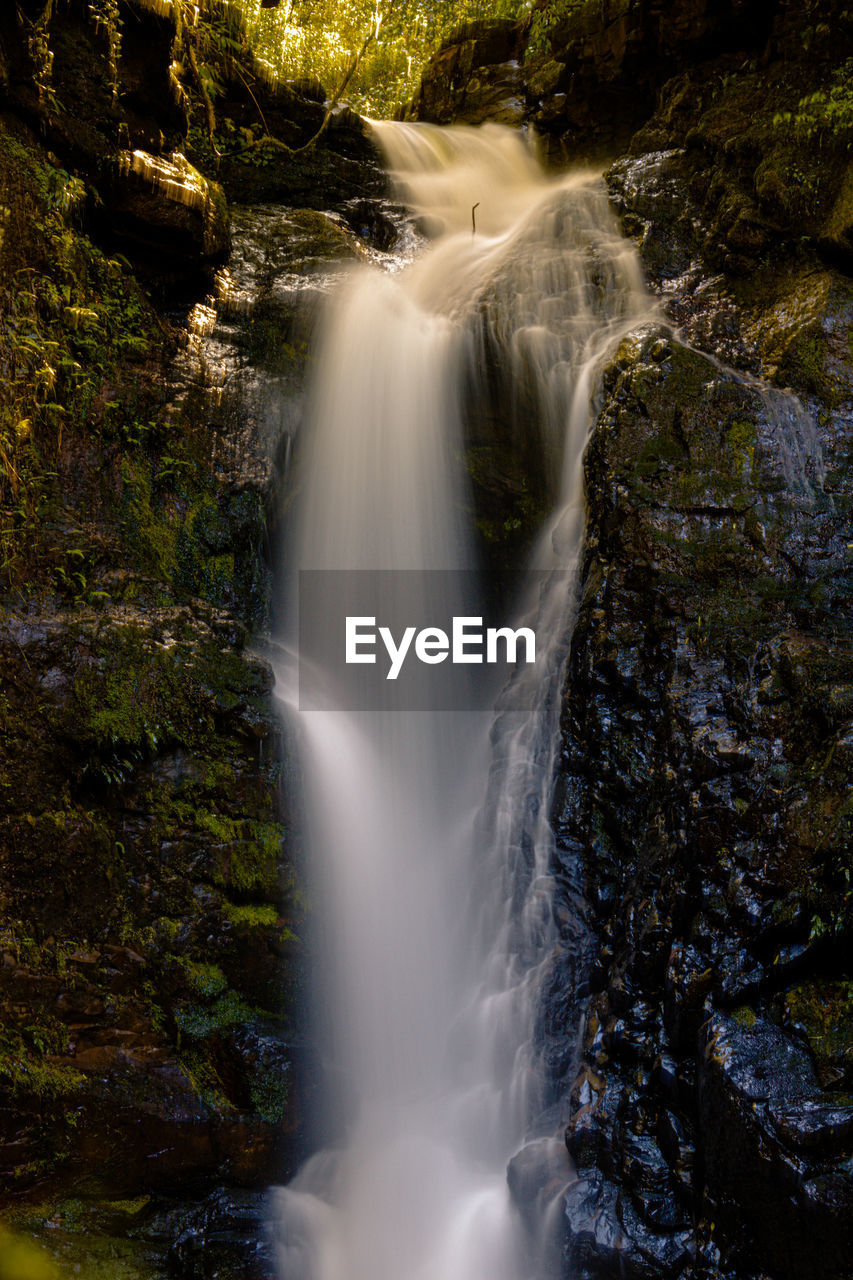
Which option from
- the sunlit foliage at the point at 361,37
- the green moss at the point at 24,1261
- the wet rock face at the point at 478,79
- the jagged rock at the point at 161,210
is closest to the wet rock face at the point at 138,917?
the green moss at the point at 24,1261

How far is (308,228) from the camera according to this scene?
311 inches

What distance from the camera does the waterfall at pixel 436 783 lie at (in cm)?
409

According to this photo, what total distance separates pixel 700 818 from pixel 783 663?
3.21ft

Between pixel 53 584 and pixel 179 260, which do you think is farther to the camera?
pixel 179 260

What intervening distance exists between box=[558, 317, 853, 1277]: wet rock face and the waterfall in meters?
0.51

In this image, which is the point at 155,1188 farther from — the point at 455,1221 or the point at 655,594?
the point at 655,594

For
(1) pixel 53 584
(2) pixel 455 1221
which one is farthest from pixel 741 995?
(1) pixel 53 584

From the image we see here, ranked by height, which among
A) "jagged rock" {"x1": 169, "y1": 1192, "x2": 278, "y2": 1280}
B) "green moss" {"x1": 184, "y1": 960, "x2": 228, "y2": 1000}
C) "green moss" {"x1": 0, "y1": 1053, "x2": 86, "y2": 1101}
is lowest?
"jagged rock" {"x1": 169, "y1": 1192, "x2": 278, "y2": 1280}

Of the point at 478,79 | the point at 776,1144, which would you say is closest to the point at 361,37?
the point at 478,79

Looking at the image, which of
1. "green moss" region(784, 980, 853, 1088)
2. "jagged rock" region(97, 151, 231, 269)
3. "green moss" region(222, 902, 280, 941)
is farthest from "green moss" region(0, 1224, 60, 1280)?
"jagged rock" region(97, 151, 231, 269)

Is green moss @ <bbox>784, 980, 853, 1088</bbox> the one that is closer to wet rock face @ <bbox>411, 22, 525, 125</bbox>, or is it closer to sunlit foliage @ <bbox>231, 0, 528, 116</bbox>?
sunlit foliage @ <bbox>231, 0, 528, 116</bbox>

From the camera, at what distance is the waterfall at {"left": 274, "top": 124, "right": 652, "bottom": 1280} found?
4086 mm

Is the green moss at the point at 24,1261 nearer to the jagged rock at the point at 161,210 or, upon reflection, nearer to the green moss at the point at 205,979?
the green moss at the point at 205,979

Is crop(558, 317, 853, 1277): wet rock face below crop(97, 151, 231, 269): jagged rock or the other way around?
below
